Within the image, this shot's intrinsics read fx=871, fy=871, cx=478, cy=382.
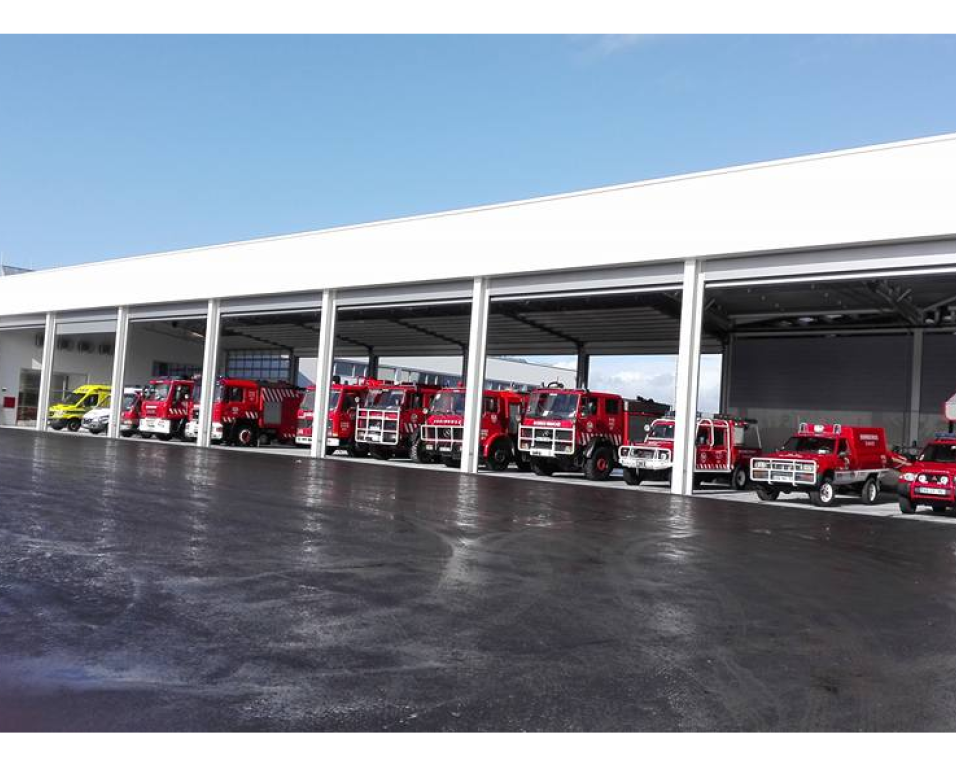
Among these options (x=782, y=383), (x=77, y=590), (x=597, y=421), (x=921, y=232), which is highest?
(x=921, y=232)

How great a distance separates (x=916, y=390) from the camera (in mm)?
28766

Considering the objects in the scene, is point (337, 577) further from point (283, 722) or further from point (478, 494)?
point (478, 494)

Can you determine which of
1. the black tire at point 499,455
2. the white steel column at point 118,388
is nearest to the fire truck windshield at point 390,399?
the black tire at point 499,455

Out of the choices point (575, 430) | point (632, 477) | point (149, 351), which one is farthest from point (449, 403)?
point (149, 351)

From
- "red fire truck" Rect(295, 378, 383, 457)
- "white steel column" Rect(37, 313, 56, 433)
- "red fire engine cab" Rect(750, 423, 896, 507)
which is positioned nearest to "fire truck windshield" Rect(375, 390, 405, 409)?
"red fire truck" Rect(295, 378, 383, 457)

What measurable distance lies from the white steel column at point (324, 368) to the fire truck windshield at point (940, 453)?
1685cm

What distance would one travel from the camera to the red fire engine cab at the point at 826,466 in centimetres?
1897

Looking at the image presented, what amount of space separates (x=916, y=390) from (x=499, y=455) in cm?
1421

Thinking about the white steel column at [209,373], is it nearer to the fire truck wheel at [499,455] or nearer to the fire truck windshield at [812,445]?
the fire truck wheel at [499,455]

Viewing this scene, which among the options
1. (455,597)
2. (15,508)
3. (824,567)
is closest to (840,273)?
(824,567)

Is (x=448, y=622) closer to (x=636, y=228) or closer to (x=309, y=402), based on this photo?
(x=636, y=228)

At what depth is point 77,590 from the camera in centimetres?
665
